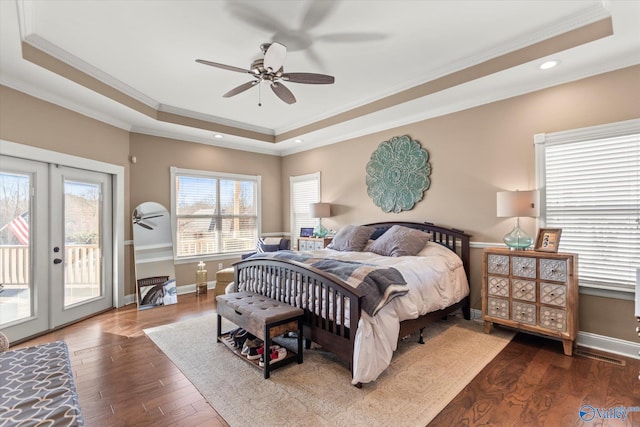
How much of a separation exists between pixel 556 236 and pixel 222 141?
5.39 metres

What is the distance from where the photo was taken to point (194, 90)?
4.05 metres

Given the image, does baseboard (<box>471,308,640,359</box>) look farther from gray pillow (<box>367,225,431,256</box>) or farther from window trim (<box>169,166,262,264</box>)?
window trim (<box>169,166,262,264</box>)

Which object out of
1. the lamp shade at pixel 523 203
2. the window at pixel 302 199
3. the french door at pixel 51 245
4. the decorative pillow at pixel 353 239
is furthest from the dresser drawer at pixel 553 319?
the french door at pixel 51 245

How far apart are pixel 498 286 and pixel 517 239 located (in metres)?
0.55

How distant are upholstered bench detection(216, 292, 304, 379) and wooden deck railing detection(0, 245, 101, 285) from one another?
2317 millimetres

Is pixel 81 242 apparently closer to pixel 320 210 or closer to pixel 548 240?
pixel 320 210

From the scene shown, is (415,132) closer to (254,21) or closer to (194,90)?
(254,21)

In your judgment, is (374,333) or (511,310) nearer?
(374,333)

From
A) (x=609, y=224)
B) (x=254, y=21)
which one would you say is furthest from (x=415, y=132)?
(x=254, y=21)

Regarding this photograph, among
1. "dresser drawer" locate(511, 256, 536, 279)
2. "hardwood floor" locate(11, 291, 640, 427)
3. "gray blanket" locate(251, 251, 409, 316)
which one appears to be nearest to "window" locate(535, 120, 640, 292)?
"dresser drawer" locate(511, 256, 536, 279)

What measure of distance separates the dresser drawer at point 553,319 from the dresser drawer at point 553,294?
0.07 metres

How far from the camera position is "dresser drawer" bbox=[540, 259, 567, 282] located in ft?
9.29

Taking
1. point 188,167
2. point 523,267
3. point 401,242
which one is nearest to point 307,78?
point 401,242

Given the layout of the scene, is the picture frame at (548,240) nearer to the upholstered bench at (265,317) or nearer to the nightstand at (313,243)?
the upholstered bench at (265,317)
